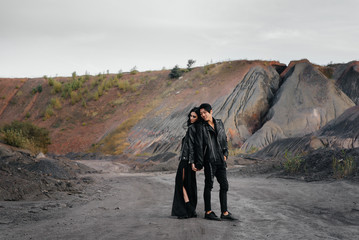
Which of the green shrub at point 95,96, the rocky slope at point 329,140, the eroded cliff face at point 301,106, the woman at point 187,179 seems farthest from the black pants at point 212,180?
the green shrub at point 95,96

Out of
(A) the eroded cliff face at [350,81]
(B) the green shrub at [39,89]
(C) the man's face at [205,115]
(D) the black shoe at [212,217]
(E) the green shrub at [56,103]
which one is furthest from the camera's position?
(B) the green shrub at [39,89]

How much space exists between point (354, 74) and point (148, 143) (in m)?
20.3

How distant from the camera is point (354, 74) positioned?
3522 centimetres

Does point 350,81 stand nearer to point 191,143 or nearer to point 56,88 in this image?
point 191,143

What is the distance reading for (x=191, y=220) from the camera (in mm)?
6215

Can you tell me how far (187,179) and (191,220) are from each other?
747mm

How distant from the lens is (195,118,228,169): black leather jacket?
636 centimetres

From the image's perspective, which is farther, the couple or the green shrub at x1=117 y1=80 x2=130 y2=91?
the green shrub at x1=117 y1=80 x2=130 y2=91

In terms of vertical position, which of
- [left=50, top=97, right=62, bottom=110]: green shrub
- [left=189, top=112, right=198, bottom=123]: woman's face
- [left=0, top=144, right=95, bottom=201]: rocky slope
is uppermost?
[left=50, top=97, right=62, bottom=110]: green shrub

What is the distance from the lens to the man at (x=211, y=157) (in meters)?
6.34

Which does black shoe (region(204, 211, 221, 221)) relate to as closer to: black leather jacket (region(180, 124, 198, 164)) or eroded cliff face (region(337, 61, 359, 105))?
black leather jacket (region(180, 124, 198, 164))

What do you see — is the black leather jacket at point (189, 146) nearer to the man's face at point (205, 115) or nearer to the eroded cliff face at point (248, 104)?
the man's face at point (205, 115)

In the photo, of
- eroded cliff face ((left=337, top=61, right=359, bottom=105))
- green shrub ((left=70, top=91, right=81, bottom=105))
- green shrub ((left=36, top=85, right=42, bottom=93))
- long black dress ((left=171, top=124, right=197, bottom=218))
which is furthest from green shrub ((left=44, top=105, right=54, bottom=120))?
long black dress ((left=171, top=124, right=197, bottom=218))

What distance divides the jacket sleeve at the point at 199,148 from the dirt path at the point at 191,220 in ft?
3.08
